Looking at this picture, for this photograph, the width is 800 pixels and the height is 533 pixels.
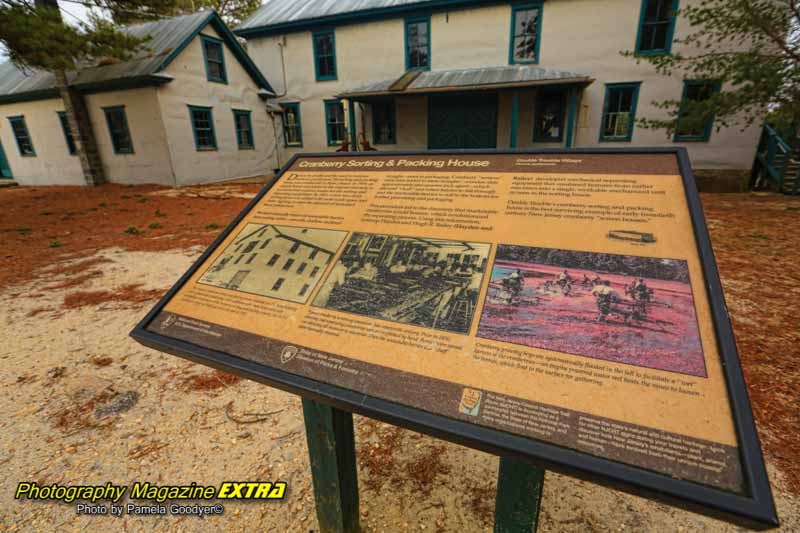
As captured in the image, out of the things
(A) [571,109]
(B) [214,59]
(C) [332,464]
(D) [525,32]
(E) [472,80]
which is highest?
(D) [525,32]

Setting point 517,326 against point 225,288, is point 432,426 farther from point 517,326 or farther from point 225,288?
point 225,288

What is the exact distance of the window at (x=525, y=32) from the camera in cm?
1251

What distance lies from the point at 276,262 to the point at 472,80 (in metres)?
12.4

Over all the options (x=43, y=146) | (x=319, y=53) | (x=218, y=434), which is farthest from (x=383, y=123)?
(x=218, y=434)

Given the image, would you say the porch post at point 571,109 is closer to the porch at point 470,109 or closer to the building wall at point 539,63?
the porch at point 470,109

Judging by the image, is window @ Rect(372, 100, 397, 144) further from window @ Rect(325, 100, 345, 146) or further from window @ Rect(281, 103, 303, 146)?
window @ Rect(281, 103, 303, 146)

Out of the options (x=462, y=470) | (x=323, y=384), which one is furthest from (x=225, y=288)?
(x=462, y=470)

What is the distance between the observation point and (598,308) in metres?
1.21

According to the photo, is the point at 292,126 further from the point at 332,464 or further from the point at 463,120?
the point at 332,464

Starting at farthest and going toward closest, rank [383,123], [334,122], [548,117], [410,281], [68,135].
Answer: [334,122] → [383,123] → [68,135] → [548,117] → [410,281]

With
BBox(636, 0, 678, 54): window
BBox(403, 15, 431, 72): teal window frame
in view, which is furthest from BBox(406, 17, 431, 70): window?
BBox(636, 0, 678, 54): window

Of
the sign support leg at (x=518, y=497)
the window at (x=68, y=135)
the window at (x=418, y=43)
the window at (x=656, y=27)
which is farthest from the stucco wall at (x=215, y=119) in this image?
the sign support leg at (x=518, y=497)

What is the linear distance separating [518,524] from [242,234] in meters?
1.77

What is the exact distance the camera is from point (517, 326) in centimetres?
122
